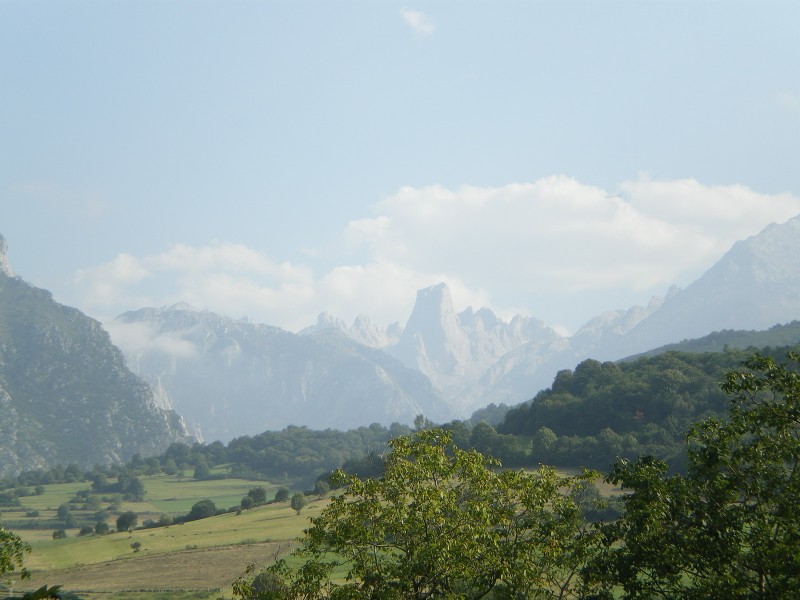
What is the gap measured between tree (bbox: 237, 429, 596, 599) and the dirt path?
49.6 meters

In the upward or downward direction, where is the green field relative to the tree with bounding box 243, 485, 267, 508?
upward

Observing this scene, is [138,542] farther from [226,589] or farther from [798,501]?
[798,501]

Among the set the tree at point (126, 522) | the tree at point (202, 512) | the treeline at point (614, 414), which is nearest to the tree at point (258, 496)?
the tree at point (202, 512)

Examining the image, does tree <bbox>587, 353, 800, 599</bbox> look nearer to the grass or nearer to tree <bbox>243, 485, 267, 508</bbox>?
the grass

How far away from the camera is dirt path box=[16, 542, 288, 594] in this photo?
235 ft

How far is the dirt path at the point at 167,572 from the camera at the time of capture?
71.8 m

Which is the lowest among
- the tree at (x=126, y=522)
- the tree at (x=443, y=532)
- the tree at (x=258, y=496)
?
the tree at (x=258, y=496)

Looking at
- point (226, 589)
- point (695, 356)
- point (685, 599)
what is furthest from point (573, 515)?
point (695, 356)

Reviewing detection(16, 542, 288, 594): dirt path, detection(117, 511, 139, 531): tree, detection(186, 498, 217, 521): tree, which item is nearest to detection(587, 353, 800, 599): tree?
detection(16, 542, 288, 594): dirt path

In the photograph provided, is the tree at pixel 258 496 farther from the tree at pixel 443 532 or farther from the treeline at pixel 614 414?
the tree at pixel 443 532

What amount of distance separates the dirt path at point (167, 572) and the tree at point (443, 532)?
49626 mm

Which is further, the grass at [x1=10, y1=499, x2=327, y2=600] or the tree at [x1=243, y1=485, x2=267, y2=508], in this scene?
the tree at [x1=243, y1=485, x2=267, y2=508]

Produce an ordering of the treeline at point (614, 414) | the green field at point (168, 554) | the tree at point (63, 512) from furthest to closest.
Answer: the tree at point (63, 512) < the treeline at point (614, 414) < the green field at point (168, 554)

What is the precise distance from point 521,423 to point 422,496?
14084 cm
